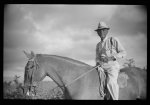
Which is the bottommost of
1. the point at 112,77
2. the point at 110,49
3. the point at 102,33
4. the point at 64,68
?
the point at 112,77

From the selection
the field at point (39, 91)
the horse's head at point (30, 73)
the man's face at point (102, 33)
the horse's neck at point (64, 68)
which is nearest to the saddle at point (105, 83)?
the horse's neck at point (64, 68)

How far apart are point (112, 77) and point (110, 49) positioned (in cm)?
42

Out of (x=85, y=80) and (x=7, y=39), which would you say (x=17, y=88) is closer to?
(x=7, y=39)

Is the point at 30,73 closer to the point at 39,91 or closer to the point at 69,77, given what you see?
the point at 39,91

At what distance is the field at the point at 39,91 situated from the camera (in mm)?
2934

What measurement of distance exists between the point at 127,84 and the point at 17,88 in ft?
5.73

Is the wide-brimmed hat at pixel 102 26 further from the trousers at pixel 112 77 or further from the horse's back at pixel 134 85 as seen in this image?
the horse's back at pixel 134 85

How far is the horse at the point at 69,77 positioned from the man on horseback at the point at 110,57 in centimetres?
11

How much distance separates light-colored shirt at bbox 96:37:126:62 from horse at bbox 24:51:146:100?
27cm

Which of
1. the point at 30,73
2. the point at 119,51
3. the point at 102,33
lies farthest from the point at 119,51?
the point at 30,73

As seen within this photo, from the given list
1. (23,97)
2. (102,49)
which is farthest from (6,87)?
(102,49)

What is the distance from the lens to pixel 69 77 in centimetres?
267

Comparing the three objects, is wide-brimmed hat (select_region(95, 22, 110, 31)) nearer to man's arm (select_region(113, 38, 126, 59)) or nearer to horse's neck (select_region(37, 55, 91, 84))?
man's arm (select_region(113, 38, 126, 59))
